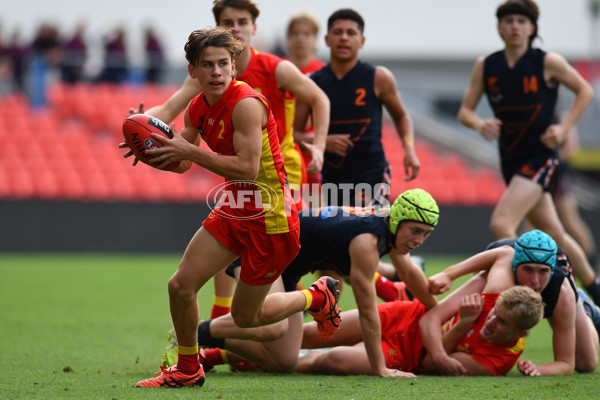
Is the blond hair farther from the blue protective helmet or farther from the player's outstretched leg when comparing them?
the player's outstretched leg

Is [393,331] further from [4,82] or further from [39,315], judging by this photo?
[4,82]

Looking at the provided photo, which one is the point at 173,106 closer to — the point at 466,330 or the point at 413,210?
the point at 413,210

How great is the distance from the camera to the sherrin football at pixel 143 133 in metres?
4.02

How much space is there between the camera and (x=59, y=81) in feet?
54.7

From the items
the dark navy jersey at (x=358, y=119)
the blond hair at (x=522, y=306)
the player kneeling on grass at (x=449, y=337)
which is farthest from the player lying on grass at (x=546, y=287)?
the dark navy jersey at (x=358, y=119)

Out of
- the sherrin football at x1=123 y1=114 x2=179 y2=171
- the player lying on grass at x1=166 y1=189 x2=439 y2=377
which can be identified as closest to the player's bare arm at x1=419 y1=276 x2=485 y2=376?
the player lying on grass at x1=166 y1=189 x2=439 y2=377

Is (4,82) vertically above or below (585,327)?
above

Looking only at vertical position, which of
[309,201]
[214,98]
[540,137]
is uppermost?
[214,98]

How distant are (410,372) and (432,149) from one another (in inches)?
518

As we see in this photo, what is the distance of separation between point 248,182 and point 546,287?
6.62ft

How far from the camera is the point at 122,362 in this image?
5.14 metres

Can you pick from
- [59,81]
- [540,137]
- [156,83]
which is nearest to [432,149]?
[156,83]

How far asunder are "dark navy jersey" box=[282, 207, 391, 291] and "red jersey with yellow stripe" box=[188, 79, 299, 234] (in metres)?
0.57

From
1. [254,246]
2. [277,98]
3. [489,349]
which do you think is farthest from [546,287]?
[277,98]
